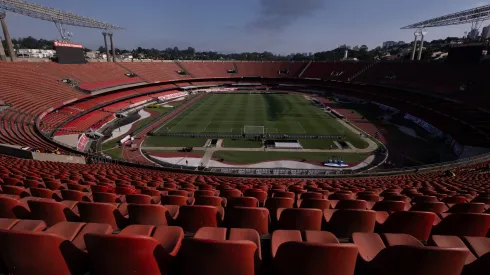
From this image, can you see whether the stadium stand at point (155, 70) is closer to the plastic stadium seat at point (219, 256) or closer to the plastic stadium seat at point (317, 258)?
the plastic stadium seat at point (219, 256)

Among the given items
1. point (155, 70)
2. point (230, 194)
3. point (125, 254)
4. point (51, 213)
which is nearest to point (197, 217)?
point (125, 254)

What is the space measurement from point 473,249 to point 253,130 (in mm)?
34783

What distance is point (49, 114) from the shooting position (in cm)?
3612

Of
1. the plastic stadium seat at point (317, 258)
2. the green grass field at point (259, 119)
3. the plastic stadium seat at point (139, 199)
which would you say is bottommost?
the green grass field at point (259, 119)

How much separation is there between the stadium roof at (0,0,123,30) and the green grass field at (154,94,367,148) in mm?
29099

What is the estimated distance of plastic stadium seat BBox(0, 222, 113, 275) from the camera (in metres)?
2.53

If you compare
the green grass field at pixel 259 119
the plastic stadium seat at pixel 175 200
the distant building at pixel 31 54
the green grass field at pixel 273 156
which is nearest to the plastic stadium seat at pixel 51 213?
the plastic stadium seat at pixel 175 200

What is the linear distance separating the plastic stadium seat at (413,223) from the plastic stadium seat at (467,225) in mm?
254

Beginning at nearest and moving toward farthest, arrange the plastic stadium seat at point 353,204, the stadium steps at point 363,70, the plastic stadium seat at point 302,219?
the plastic stadium seat at point 302,219 → the plastic stadium seat at point 353,204 → the stadium steps at point 363,70

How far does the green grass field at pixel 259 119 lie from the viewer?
37531 millimetres

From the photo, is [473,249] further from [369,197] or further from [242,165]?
[242,165]

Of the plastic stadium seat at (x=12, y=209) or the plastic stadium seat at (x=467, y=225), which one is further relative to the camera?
the plastic stadium seat at (x=12, y=209)

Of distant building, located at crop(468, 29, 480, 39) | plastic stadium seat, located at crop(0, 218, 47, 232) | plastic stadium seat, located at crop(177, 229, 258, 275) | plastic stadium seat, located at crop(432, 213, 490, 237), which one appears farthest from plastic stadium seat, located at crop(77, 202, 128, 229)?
distant building, located at crop(468, 29, 480, 39)

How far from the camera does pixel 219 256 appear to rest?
2375 millimetres
